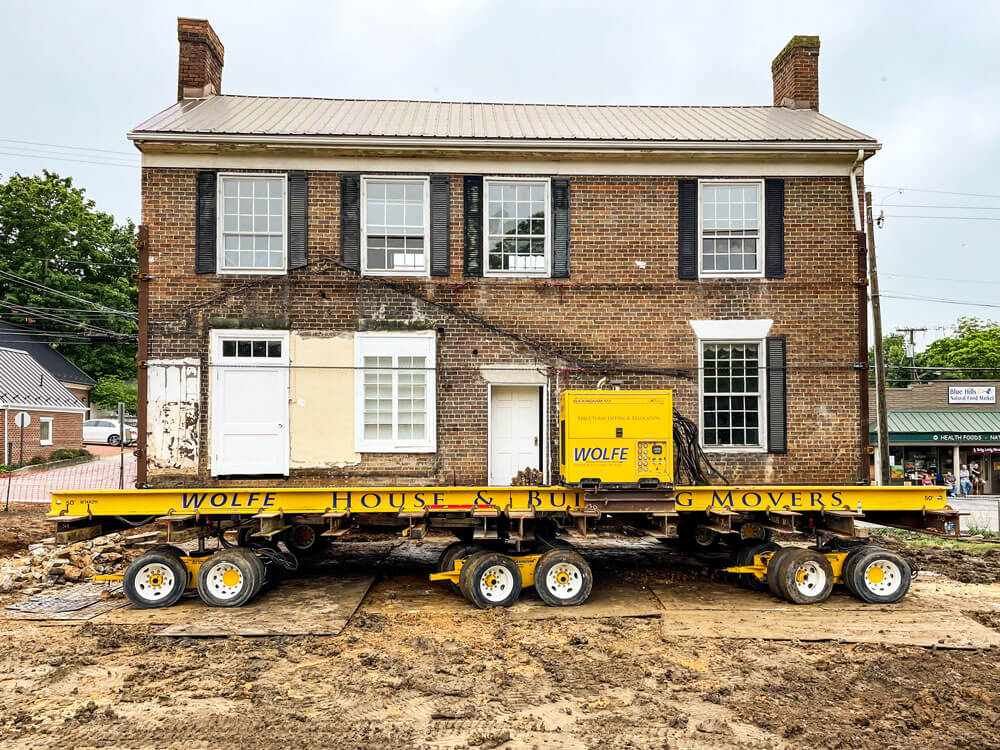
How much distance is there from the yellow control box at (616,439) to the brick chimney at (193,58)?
9923mm

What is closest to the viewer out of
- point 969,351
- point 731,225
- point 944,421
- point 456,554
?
point 456,554

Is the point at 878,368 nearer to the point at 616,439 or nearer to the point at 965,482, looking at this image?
the point at 616,439

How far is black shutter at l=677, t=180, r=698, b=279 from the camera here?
11.9 metres

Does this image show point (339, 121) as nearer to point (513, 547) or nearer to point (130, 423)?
point (513, 547)

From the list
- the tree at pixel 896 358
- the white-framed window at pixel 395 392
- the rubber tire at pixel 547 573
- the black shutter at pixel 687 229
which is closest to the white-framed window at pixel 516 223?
the white-framed window at pixel 395 392

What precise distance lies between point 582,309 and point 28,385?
3412cm

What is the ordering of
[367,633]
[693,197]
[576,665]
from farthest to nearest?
[693,197] → [367,633] → [576,665]

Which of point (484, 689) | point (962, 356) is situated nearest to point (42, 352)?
point (484, 689)

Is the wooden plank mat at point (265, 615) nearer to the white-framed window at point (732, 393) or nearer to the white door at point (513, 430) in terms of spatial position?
the white door at point (513, 430)

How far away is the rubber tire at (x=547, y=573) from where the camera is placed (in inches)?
398

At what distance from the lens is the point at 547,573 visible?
10148 mm

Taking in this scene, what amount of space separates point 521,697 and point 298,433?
5.95 metres

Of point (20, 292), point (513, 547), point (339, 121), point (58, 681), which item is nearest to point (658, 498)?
point (513, 547)

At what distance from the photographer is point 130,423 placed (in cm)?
4966
